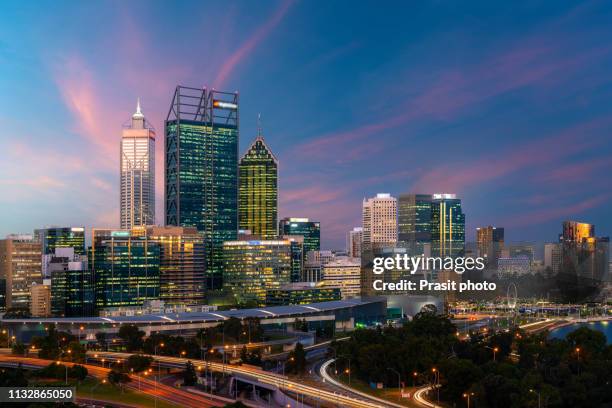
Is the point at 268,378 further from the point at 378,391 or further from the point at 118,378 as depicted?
the point at 118,378

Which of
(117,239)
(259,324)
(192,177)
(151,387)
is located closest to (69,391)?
(151,387)

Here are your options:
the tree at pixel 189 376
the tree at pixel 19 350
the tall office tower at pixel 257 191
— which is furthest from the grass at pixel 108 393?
the tall office tower at pixel 257 191

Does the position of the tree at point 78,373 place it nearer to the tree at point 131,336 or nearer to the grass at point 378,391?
the tree at point 131,336

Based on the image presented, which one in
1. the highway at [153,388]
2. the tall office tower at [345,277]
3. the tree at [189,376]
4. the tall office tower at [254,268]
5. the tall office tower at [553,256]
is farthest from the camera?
the tall office tower at [553,256]

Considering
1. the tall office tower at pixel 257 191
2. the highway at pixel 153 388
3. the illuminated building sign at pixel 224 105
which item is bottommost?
the highway at pixel 153 388

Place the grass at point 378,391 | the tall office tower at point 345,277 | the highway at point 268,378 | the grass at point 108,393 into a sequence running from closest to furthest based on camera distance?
the highway at point 268,378, the grass at point 108,393, the grass at point 378,391, the tall office tower at point 345,277

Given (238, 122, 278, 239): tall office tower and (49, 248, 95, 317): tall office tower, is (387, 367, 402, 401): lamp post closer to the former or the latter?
(49, 248, 95, 317): tall office tower
